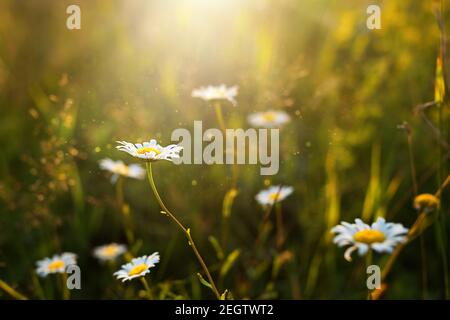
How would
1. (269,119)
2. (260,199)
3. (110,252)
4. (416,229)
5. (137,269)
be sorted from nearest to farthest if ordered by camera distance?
(137,269), (416,229), (260,199), (110,252), (269,119)

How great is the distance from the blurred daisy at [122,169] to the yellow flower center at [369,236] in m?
0.67

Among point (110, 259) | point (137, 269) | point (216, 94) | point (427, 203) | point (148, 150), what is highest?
point (216, 94)

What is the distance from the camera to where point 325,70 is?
2.01m

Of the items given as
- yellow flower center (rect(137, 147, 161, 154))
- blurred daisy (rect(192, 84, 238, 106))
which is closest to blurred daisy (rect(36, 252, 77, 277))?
yellow flower center (rect(137, 147, 161, 154))

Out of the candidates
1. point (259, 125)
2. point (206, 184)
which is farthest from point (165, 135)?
point (259, 125)

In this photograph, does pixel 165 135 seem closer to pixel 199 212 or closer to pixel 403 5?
pixel 199 212

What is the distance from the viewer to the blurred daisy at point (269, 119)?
1675mm

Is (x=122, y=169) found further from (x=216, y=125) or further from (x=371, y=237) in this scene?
(x=371, y=237)

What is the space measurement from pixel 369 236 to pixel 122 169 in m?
0.72

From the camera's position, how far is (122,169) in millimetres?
1431

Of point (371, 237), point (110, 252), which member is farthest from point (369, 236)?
point (110, 252)

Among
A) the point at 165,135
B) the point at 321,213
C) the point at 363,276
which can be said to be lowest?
the point at 363,276
